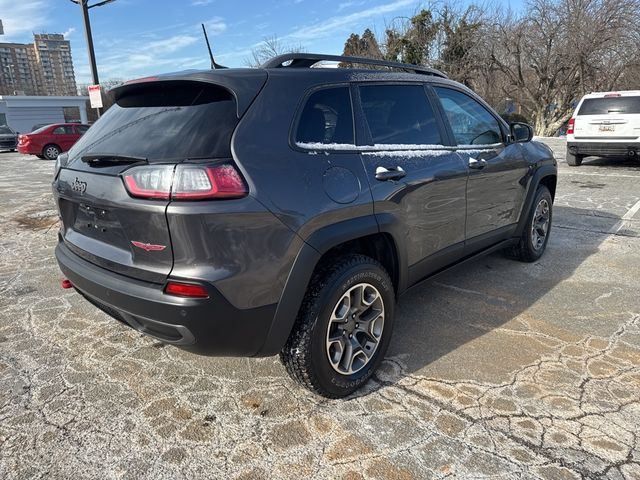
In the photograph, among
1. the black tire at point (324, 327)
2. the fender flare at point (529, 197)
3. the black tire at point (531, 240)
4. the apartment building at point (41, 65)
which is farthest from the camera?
the apartment building at point (41, 65)

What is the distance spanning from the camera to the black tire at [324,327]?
243 centimetres

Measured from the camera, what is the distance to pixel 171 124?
2.35 meters

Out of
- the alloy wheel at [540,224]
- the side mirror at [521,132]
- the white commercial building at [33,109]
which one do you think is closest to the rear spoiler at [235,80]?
the side mirror at [521,132]

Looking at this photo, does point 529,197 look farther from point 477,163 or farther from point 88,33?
point 88,33

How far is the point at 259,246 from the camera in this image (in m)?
2.15

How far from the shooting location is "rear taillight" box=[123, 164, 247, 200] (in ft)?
6.77

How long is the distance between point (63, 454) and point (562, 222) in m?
6.43

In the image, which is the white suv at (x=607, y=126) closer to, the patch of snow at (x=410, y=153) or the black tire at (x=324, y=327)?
the patch of snow at (x=410, y=153)

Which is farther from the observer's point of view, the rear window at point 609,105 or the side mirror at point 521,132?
the rear window at point 609,105

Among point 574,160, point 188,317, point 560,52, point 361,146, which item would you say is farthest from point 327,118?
point 560,52

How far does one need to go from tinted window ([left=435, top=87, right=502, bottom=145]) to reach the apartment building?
2965 inches

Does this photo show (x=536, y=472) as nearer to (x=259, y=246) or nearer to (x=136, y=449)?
(x=259, y=246)

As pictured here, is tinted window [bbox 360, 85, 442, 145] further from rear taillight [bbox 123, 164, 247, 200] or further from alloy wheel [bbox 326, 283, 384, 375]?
rear taillight [bbox 123, 164, 247, 200]

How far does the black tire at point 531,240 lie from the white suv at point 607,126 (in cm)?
728
